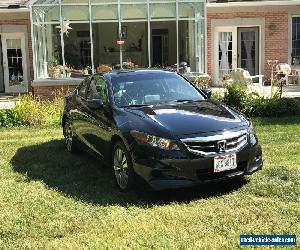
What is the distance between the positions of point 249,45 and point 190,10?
13.9 ft

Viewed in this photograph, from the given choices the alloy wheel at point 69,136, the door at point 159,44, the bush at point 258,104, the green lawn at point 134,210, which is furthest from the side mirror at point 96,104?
the door at point 159,44

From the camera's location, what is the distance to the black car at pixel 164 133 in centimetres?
563

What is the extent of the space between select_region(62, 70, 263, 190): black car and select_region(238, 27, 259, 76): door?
12.8 meters

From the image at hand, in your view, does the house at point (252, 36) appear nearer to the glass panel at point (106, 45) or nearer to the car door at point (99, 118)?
the glass panel at point (106, 45)

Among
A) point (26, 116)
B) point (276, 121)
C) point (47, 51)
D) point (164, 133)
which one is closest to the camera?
point (164, 133)

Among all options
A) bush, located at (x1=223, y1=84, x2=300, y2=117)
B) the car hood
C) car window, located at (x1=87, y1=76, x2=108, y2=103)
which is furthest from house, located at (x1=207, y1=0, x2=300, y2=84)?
the car hood

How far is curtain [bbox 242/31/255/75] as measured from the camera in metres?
19.7

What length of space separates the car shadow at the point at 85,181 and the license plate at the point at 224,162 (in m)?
0.38

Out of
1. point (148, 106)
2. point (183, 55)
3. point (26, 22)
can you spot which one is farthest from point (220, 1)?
point (148, 106)

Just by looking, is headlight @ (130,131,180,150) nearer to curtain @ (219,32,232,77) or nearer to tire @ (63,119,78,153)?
tire @ (63,119,78,153)

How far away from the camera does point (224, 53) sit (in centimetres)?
1973

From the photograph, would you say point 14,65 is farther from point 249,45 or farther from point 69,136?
point 69,136

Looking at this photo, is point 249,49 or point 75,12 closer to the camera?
point 75,12

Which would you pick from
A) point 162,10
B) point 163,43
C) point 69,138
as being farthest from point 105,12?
point 69,138
